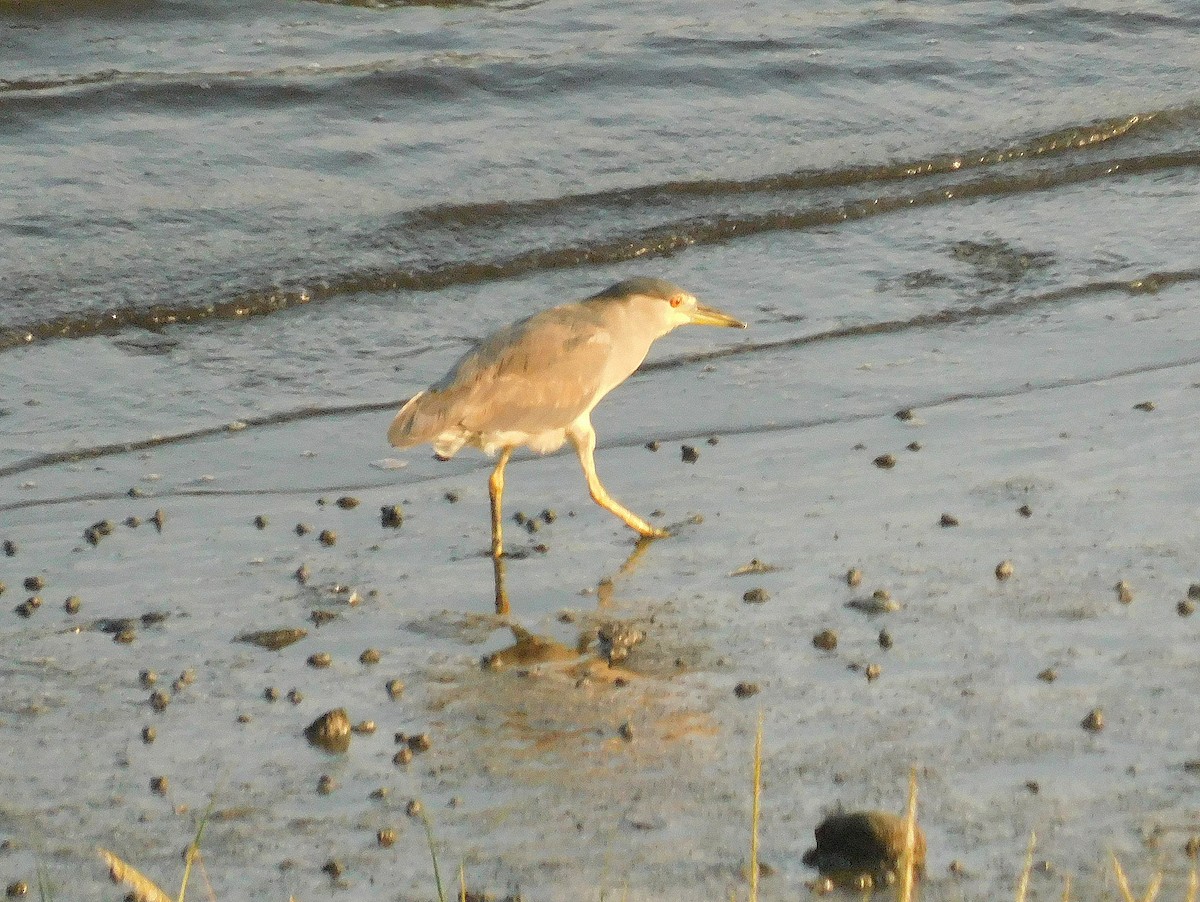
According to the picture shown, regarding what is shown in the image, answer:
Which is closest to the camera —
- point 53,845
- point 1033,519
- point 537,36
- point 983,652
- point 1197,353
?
point 53,845

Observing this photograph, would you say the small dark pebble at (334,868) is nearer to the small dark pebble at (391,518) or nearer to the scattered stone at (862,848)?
the scattered stone at (862,848)

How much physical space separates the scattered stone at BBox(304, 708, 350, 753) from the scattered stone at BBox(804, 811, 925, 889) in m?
1.16

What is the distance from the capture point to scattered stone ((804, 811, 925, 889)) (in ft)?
12.2

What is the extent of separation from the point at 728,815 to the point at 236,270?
5191 mm

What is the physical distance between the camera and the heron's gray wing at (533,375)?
6.09 meters

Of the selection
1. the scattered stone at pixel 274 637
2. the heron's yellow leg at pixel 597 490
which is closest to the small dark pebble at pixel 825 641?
the heron's yellow leg at pixel 597 490

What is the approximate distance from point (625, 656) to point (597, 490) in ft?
3.58

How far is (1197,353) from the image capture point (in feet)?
24.6

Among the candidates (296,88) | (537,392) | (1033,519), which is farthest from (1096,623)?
(296,88)

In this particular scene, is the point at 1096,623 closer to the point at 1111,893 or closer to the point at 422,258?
the point at 1111,893

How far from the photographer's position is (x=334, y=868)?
3846mm

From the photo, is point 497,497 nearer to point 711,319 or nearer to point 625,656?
point 625,656

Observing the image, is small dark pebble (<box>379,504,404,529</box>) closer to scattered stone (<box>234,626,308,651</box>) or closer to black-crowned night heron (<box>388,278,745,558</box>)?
black-crowned night heron (<box>388,278,745,558</box>)

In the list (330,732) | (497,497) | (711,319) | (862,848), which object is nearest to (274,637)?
(330,732)
